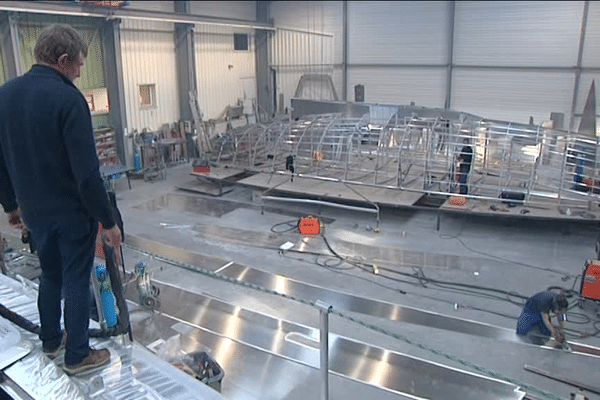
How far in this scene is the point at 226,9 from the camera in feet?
53.2

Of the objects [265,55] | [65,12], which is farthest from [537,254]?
[265,55]

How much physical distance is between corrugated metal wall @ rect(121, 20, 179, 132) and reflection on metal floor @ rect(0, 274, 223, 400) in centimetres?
1078

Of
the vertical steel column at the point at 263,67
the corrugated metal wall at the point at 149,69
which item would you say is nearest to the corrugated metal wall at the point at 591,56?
the vertical steel column at the point at 263,67

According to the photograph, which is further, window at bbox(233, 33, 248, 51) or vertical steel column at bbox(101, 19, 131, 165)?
window at bbox(233, 33, 248, 51)

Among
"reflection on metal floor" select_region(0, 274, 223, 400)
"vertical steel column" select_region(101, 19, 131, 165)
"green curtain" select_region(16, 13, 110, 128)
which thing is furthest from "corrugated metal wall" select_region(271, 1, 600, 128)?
"reflection on metal floor" select_region(0, 274, 223, 400)

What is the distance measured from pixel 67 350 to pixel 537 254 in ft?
22.6

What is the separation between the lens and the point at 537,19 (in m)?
13.4

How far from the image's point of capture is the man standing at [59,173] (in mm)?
2250

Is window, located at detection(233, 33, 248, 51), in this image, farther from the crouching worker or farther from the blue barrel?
the blue barrel

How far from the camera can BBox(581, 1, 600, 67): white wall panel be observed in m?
12.6

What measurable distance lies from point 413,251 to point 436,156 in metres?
2.94

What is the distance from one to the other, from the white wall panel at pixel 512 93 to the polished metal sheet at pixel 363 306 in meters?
10.3

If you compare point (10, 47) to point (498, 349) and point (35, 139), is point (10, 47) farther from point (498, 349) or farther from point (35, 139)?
point (498, 349)

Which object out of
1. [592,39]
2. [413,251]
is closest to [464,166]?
[413,251]
